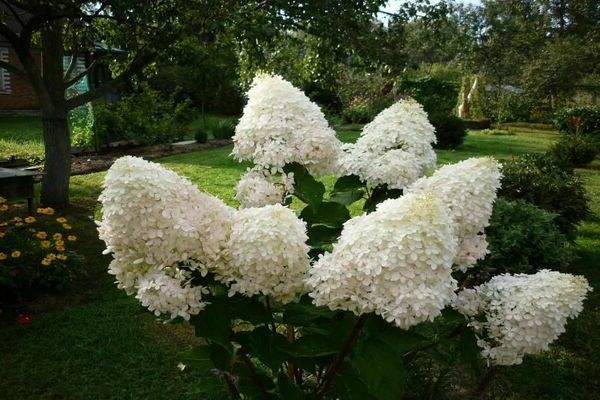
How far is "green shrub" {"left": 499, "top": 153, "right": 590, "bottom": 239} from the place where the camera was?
607 centimetres

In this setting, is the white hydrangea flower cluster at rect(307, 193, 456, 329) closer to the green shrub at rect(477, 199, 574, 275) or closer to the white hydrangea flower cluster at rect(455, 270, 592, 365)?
the white hydrangea flower cluster at rect(455, 270, 592, 365)

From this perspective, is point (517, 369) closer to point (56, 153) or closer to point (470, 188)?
point (470, 188)

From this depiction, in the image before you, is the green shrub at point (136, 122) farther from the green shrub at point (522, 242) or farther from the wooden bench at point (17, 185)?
the green shrub at point (522, 242)

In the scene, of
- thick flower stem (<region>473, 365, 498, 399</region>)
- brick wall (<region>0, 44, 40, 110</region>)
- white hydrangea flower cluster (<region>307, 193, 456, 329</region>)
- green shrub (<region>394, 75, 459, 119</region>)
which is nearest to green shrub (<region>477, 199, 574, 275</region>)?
thick flower stem (<region>473, 365, 498, 399</region>)

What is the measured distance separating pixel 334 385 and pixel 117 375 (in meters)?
2.23

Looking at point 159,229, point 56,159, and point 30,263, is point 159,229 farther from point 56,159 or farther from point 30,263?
point 56,159

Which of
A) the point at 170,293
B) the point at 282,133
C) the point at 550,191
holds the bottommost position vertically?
the point at 550,191

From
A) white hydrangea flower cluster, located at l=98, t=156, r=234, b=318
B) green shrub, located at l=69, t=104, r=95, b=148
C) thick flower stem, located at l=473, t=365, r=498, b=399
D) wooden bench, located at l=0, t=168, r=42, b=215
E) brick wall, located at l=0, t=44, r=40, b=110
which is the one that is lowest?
thick flower stem, located at l=473, t=365, r=498, b=399

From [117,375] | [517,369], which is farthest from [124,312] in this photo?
[517,369]

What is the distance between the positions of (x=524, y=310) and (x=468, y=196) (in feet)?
1.12

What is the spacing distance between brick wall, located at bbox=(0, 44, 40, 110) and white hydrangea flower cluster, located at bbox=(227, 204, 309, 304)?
77.0 feet

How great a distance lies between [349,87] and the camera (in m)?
21.6

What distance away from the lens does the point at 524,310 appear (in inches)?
58.6

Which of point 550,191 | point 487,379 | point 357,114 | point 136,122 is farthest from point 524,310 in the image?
point 357,114
